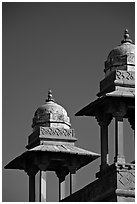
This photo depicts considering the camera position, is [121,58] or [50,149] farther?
[50,149]

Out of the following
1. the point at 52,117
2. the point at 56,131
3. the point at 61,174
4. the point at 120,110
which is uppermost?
the point at 52,117

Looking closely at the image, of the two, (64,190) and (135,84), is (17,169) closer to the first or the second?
(64,190)

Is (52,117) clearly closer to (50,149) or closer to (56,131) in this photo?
(56,131)

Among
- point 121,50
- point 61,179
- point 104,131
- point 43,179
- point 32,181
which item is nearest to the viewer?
point 121,50

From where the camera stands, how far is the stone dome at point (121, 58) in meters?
25.8

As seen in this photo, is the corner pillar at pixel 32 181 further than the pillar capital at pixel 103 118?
Yes

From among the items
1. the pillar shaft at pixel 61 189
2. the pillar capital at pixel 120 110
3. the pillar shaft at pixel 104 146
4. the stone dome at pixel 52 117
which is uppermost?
the stone dome at pixel 52 117

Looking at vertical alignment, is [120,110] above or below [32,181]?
above

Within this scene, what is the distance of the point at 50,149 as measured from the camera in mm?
31203

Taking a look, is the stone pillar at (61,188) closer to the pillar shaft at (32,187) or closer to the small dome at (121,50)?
the pillar shaft at (32,187)

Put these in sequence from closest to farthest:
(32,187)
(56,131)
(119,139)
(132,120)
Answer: (119,139) → (132,120) → (56,131) → (32,187)

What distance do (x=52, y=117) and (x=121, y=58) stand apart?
6490 millimetres

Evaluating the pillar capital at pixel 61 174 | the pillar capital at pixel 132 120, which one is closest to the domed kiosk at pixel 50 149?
the pillar capital at pixel 61 174

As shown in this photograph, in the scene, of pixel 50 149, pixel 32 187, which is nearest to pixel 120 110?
pixel 50 149
